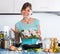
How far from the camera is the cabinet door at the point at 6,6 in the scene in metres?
2.70

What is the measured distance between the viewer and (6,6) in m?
2.72

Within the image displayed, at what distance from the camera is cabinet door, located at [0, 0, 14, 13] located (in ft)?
8.87

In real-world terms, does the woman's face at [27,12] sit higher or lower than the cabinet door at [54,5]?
lower

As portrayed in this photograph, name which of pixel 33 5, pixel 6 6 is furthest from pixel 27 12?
pixel 6 6

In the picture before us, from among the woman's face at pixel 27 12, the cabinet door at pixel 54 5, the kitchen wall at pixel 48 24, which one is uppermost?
the cabinet door at pixel 54 5

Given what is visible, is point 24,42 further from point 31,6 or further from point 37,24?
point 31,6

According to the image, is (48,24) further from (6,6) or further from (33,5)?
(6,6)

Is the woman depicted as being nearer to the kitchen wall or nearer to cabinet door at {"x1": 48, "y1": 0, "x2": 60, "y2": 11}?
the kitchen wall

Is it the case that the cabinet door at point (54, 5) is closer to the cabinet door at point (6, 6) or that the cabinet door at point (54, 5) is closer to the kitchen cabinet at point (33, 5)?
the kitchen cabinet at point (33, 5)

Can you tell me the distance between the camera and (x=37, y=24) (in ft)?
8.68

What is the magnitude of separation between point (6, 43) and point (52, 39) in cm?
60

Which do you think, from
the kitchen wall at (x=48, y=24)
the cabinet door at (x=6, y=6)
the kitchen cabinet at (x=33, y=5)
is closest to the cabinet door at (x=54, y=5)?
the kitchen cabinet at (x=33, y=5)

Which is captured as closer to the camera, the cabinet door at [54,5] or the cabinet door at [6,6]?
the cabinet door at [54,5]

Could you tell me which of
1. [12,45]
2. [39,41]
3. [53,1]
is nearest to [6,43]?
[12,45]
